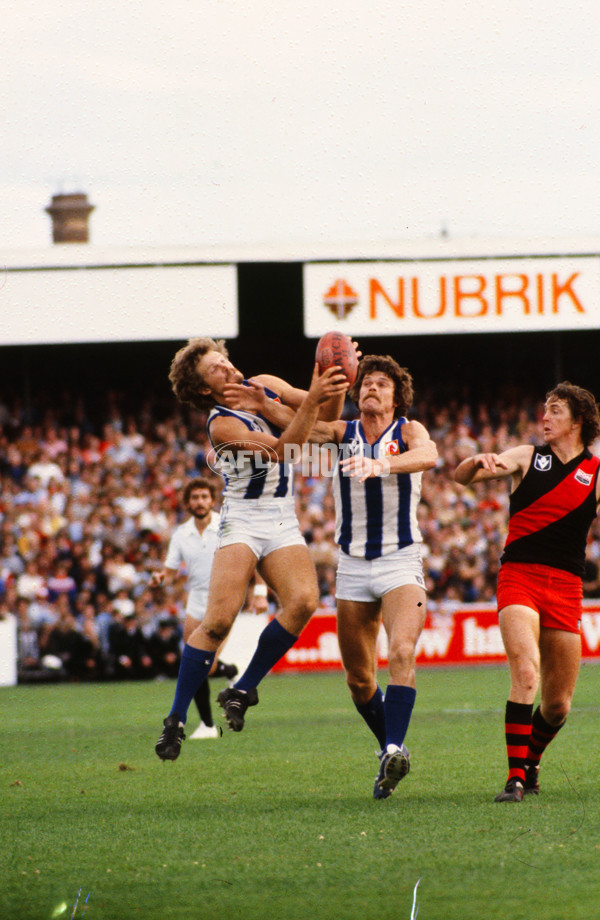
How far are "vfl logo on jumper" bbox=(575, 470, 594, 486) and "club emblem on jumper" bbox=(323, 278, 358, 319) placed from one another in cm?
1449

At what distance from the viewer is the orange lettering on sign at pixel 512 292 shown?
21000 mm

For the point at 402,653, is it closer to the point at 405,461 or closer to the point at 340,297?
the point at 405,461

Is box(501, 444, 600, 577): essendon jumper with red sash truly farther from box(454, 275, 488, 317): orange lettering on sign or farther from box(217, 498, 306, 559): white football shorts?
box(454, 275, 488, 317): orange lettering on sign

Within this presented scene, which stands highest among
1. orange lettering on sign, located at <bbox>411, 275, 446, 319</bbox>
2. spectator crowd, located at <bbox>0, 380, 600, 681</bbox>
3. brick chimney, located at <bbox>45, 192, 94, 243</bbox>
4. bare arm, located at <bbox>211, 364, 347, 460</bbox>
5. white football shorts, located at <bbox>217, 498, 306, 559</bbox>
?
Result: brick chimney, located at <bbox>45, 192, 94, 243</bbox>

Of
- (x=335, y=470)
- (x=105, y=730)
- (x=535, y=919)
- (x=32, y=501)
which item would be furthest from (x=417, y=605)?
(x=32, y=501)

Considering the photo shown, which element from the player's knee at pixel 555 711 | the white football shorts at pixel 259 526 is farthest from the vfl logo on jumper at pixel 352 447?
the player's knee at pixel 555 711

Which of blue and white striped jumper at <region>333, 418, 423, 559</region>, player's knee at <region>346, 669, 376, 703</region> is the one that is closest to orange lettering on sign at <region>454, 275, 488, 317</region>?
blue and white striped jumper at <region>333, 418, 423, 559</region>

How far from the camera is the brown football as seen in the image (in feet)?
20.9

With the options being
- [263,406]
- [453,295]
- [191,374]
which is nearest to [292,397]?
[263,406]

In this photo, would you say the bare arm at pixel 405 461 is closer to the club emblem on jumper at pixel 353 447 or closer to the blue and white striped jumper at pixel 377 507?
the blue and white striped jumper at pixel 377 507

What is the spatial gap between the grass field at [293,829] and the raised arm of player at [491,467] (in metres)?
1.59

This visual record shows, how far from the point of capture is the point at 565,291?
21.1 m

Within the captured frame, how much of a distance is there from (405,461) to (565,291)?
50.3 feet

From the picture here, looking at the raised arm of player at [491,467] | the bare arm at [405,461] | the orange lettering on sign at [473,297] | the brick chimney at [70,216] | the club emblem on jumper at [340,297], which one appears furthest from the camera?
the brick chimney at [70,216]
